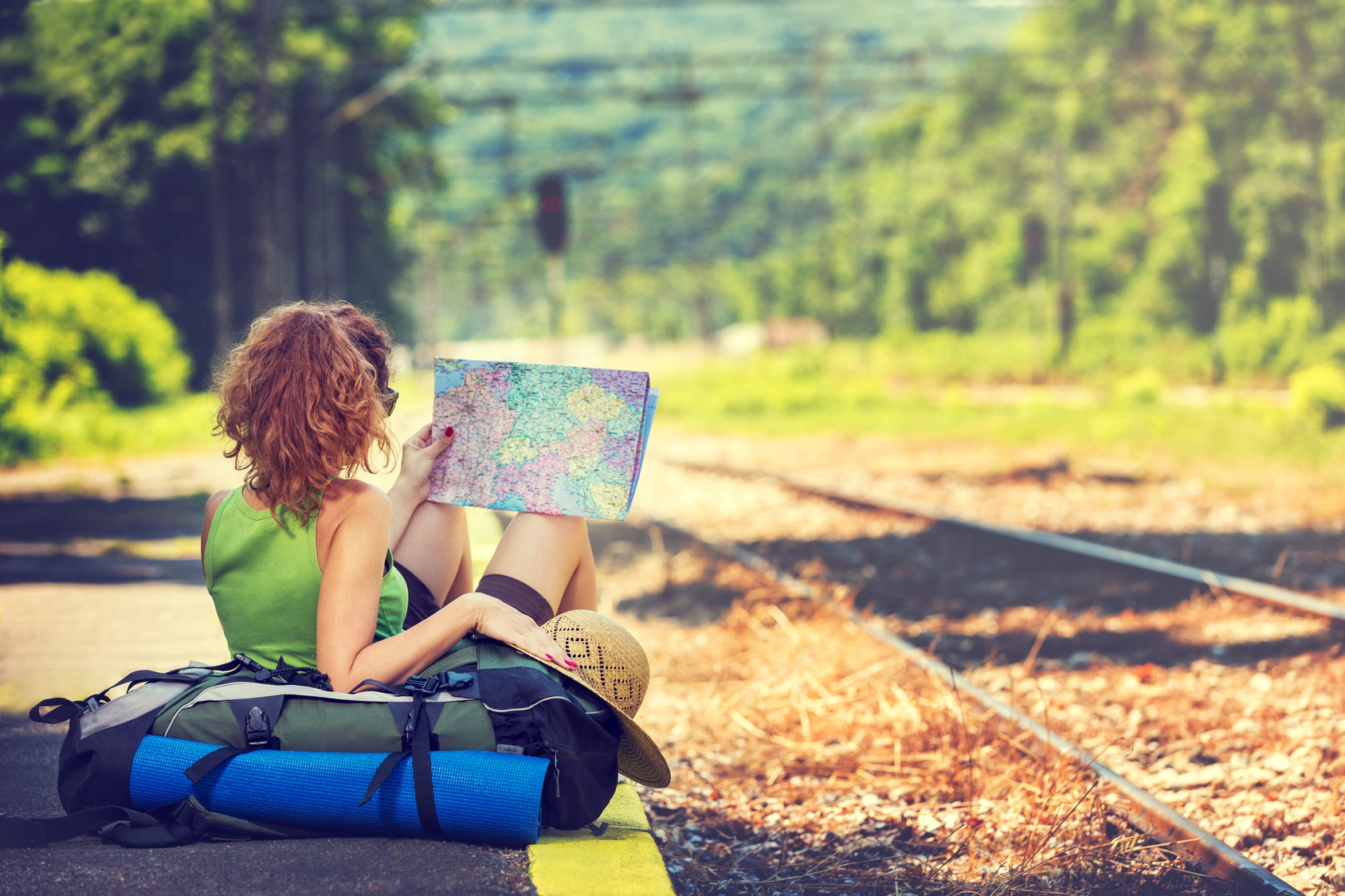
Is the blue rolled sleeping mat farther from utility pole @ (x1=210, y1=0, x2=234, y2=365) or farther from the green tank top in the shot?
utility pole @ (x1=210, y1=0, x2=234, y2=365)

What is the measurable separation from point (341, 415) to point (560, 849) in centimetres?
112

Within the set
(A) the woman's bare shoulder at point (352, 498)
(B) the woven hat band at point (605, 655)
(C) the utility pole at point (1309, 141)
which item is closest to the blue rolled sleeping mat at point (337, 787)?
(B) the woven hat band at point (605, 655)

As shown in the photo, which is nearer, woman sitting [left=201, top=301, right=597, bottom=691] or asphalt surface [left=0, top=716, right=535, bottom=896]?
asphalt surface [left=0, top=716, right=535, bottom=896]

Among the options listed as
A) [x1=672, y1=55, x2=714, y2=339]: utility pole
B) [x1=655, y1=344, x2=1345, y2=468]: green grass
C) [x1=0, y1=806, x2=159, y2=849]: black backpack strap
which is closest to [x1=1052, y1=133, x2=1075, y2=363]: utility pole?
[x1=655, y1=344, x2=1345, y2=468]: green grass

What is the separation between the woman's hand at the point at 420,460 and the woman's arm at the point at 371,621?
16.8 inches

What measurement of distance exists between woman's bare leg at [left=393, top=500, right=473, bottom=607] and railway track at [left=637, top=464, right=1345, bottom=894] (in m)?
1.92

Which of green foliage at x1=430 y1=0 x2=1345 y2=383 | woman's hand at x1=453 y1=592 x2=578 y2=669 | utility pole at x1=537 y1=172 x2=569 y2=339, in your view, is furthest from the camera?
green foliage at x1=430 y1=0 x2=1345 y2=383

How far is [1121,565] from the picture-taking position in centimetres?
835

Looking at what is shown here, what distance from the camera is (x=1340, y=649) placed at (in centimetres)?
612

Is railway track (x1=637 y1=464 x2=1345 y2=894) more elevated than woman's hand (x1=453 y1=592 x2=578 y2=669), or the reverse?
woman's hand (x1=453 y1=592 x2=578 y2=669)

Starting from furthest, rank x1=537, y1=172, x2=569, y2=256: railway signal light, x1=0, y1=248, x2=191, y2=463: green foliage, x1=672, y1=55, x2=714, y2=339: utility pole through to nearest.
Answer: x1=672, y1=55, x2=714, y2=339: utility pole, x1=537, y1=172, x2=569, y2=256: railway signal light, x1=0, y1=248, x2=191, y2=463: green foliage

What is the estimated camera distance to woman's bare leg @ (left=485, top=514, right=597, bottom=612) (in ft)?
10.9

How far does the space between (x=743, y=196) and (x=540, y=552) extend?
2658 inches

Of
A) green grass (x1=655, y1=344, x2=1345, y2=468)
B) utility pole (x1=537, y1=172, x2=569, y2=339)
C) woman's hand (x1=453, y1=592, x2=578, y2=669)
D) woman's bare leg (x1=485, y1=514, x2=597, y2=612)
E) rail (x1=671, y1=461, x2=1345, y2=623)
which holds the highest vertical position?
utility pole (x1=537, y1=172, x2=569, y2=339)
